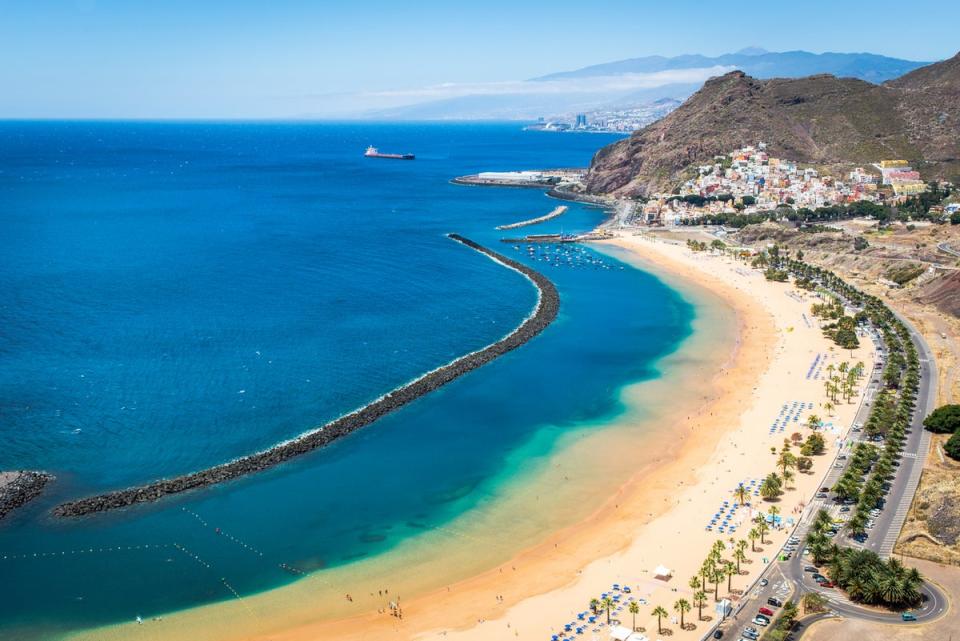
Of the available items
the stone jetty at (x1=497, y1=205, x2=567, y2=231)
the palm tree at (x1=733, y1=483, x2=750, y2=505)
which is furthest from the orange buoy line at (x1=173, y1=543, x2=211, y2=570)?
the stone jetty at (x1=497, y1=205, x2=567, y2=231)

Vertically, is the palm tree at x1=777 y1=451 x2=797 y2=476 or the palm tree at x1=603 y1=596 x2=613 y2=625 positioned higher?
the palm tree at x1=777 y1=451 x2=797 y2=476

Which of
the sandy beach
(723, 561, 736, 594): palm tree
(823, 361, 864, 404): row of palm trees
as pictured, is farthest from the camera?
(823, 361, 864, 404): row of palm trees

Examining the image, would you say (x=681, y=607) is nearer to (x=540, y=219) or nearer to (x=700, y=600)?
(x=700, y=600)

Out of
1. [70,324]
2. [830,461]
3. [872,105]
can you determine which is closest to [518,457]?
[830,461]

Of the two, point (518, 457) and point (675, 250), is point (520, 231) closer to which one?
point (675, 250)

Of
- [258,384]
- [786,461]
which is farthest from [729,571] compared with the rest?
[258,384]

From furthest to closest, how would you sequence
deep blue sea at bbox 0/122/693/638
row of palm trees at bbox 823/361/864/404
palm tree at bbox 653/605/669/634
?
row of palm trees at bbox 823/361/864/404, deep blue sea at bbox 0/122/693/638, palm tree at bbox 653/605/669/634

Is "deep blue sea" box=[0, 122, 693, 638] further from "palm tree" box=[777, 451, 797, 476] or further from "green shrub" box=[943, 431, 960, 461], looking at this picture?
"green shrub" box=[943, 431, 960, 461]

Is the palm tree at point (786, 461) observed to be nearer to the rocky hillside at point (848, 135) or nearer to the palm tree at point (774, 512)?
the palm tree at point (774, 512)
